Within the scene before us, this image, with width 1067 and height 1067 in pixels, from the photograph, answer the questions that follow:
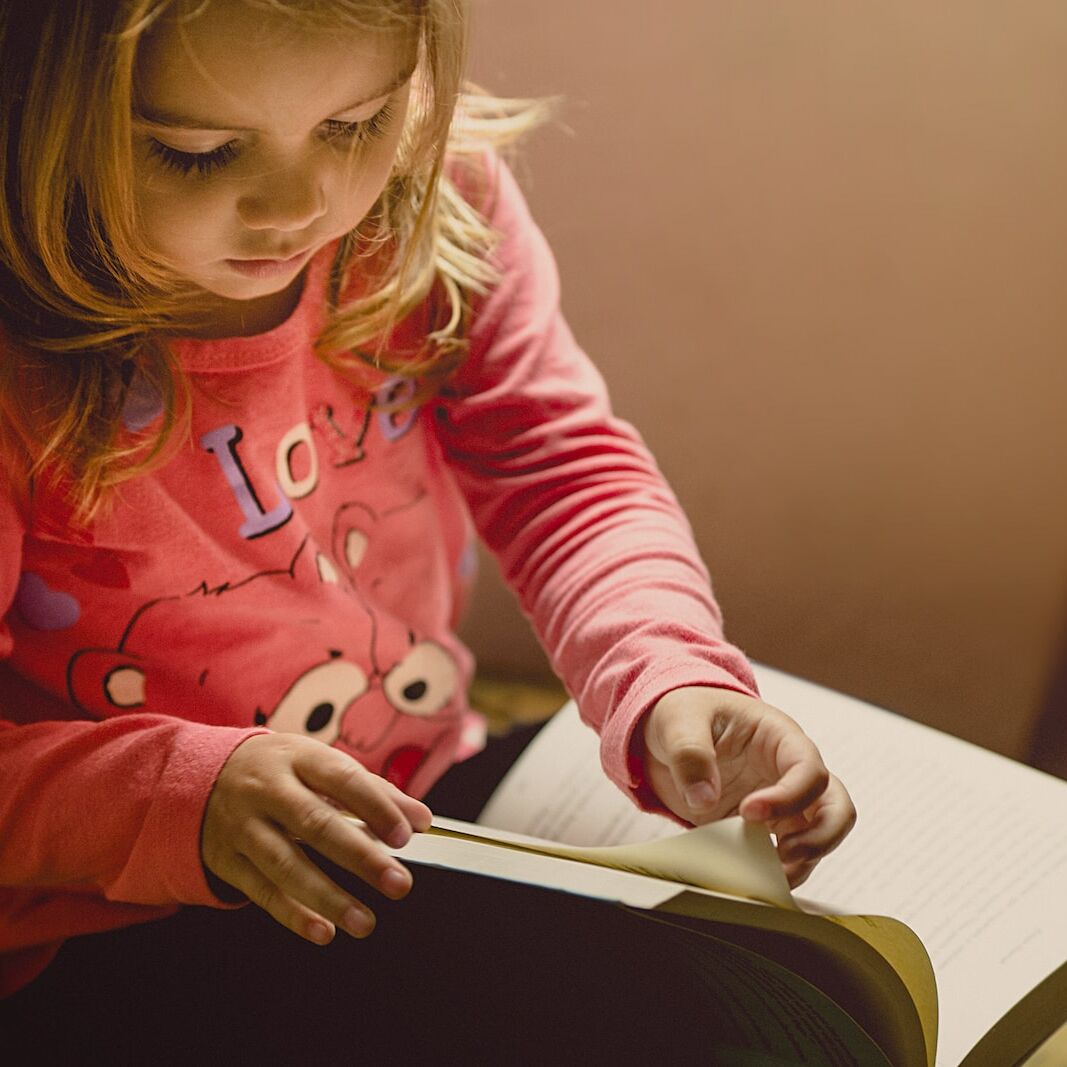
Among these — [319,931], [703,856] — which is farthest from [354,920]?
[703,856]

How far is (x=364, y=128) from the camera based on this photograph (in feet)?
1.38

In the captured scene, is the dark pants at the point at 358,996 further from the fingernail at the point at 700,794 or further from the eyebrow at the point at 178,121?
the eyebrow at the point at 178,121

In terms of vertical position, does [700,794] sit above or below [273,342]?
below

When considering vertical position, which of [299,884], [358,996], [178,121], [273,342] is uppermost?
[178,121]

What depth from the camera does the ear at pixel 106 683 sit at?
0.52m

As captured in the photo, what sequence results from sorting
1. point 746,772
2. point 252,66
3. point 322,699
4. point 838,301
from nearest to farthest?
1. point 252,66
2. point 746,772
3. point 322,699
4. point 838,301

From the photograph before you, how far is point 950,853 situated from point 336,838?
27 cm

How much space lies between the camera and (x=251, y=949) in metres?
0.50

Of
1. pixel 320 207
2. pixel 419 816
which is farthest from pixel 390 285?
pixel 419 816

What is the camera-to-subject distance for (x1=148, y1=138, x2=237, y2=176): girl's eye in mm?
396

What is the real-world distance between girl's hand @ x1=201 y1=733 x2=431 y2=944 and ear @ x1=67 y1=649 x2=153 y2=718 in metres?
0.12

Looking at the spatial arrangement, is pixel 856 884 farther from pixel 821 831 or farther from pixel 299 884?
pixel 299 884

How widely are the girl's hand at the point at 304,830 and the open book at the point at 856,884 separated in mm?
14

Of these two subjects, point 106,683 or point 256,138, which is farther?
point 106,683
